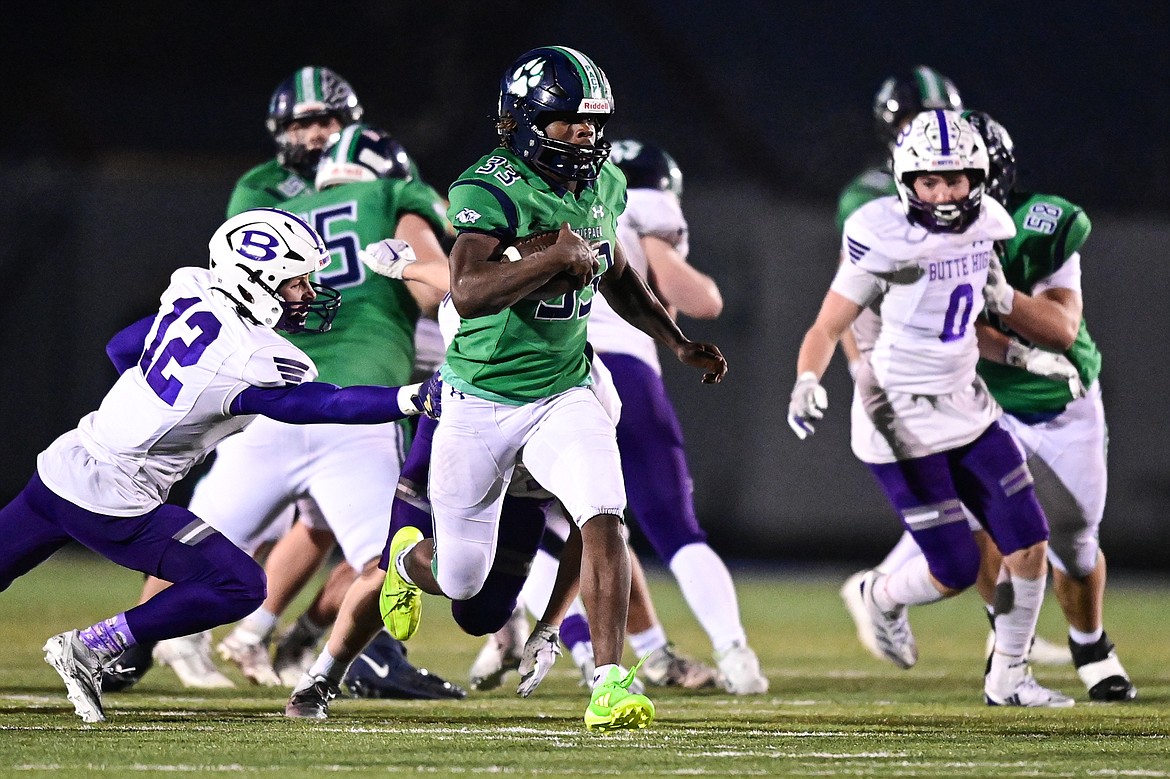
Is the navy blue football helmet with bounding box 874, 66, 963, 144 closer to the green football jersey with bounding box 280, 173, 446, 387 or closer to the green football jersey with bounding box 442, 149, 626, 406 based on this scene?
the green football jersey with bounding box 280, 173, 446, 387

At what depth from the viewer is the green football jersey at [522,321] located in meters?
4.80

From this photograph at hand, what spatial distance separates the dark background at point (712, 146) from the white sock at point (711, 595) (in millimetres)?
4369

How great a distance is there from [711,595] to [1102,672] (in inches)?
51.0

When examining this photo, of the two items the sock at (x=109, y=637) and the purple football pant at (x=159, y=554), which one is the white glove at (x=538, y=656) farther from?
the sock at (x=109, y=637)

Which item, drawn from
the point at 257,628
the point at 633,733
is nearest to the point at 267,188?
the point at 257,628

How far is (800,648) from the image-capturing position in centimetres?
787

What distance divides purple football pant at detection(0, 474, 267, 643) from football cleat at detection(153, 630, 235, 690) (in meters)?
1.21

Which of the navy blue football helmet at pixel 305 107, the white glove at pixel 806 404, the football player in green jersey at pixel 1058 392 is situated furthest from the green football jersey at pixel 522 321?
the navy blue football helmet at pixel 305 107

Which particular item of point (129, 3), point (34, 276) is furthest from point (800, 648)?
point (129, 3)

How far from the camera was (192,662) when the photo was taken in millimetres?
6480

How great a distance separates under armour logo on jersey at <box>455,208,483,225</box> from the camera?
15.5 feet

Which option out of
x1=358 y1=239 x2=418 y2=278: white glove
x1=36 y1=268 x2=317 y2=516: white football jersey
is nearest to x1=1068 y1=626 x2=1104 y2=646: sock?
x1=358 y1=239 x2=418 y2=278: white glove

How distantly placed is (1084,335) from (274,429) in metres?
2.79

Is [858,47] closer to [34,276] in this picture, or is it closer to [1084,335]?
[34,276]
